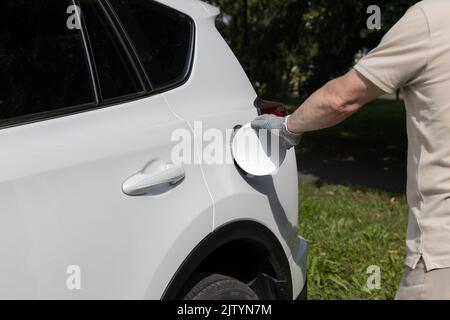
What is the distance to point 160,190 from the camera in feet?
6.12

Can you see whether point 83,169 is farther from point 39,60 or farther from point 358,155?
point 358,155

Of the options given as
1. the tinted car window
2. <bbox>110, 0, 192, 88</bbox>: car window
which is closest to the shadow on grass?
<bbox>110, 0, 192, 88</bbox>: car window

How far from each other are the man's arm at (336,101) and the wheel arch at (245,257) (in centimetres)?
45

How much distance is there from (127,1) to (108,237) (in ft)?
2.99

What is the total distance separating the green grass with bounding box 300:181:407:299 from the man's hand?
5.87 ft

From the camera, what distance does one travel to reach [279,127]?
2.22 meters

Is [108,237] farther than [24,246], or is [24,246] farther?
[108,237]

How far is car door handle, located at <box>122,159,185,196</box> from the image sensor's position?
69.9 inches

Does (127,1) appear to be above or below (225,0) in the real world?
above

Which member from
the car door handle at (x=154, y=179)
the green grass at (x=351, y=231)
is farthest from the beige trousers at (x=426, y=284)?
the green grass at (x=351, y=231)

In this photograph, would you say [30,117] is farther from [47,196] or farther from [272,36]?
[272,36]

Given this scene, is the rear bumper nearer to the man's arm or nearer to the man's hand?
the man's hand
